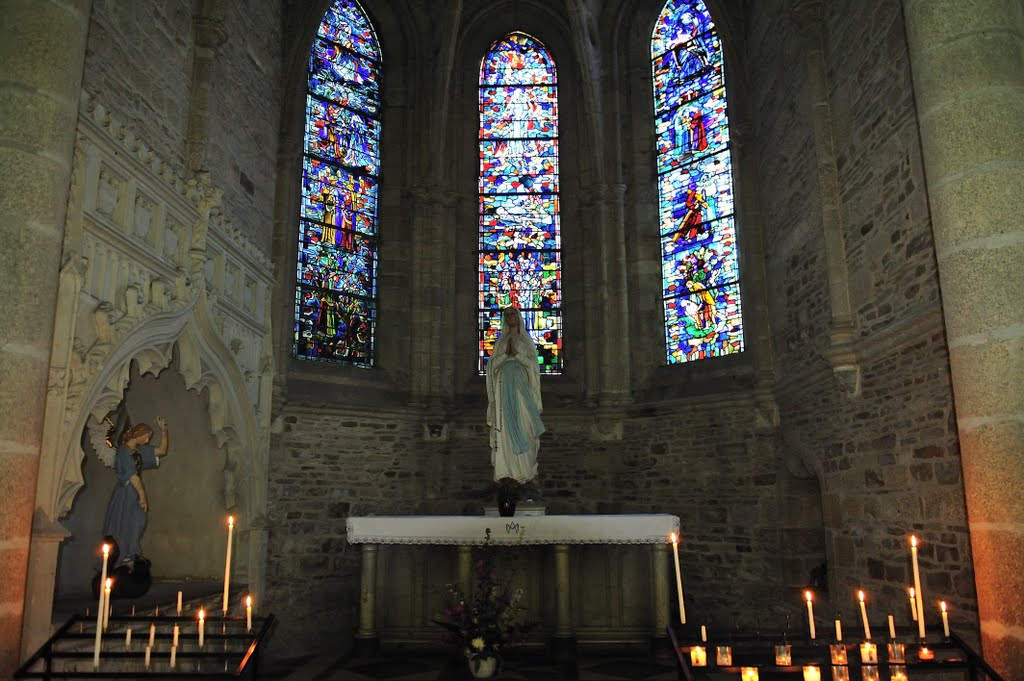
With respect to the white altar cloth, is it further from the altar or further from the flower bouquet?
the flower bouquet

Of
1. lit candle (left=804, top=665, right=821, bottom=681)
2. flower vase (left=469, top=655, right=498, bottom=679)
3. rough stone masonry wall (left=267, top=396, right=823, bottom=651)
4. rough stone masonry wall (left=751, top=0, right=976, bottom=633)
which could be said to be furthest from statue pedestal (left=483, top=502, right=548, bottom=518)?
lit candle (left=804, top=665, right=821, bottom=681)

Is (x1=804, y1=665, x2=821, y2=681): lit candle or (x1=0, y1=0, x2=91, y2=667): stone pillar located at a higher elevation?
(x1=0, y1=0, x2=91, y2=667): stone pillar

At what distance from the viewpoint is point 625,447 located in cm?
1193

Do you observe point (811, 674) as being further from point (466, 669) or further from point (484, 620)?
point (466, 669)

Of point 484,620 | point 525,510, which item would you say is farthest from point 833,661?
point 525,510

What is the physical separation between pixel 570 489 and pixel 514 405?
3224mm

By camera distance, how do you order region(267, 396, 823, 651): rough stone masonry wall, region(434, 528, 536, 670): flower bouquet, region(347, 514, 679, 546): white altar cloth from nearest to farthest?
region(434, 528, 536, 670): flower bouquet < region(347, 514, 679, 546): white altar cloth < region(267, 396, 823, 651): rough stone masonry wall

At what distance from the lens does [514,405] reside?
9.14 m

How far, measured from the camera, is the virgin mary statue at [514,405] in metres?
8.94

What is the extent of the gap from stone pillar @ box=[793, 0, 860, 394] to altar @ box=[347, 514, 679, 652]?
2287mm

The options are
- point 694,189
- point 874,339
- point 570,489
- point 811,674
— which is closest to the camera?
point 811,674

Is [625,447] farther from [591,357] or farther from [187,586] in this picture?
[187,586]

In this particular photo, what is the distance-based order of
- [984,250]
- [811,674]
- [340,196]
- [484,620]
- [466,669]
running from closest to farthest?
[811,674]
[984,250]
[484,620]
[466,669]
[340,196]

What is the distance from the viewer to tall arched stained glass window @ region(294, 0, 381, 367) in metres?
11.8
